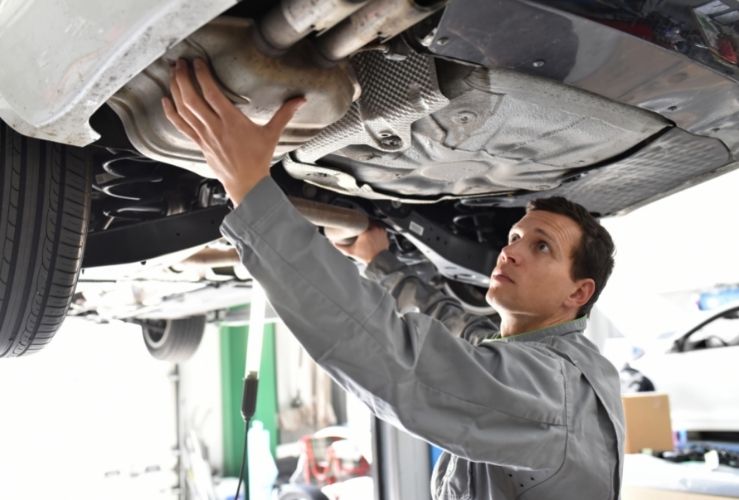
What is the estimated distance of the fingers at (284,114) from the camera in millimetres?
1003

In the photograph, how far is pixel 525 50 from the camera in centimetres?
108

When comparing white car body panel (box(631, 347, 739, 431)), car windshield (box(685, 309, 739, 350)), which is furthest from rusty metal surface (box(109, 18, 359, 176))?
car windshield (box(685, 309, 739, 350))

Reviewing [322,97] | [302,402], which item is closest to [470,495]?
[322,97]

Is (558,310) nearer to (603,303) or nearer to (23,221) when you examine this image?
(23,221)

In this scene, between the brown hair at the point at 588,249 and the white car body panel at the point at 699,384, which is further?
the white car body panel at the point at 699,384

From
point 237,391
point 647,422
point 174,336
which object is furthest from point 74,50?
point 237,391

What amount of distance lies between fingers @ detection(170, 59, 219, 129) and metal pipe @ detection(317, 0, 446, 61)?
0.63 feet

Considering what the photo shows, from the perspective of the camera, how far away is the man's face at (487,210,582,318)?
1423 millimetres

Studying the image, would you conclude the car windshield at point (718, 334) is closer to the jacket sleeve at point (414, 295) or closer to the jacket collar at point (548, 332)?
the jacket sleeve at point (414, 295)

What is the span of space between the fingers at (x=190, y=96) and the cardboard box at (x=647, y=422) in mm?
3058

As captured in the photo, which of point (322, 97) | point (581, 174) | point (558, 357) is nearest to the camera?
point (322, 97)

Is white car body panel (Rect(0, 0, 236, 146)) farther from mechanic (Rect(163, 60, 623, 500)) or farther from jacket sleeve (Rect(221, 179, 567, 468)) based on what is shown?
jacket sleeve (Rect(221, 179, 567, 468))

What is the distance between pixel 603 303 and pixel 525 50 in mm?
4435

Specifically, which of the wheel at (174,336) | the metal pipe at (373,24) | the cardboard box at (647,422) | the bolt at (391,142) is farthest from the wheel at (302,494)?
the metal pipe at (373,24)
